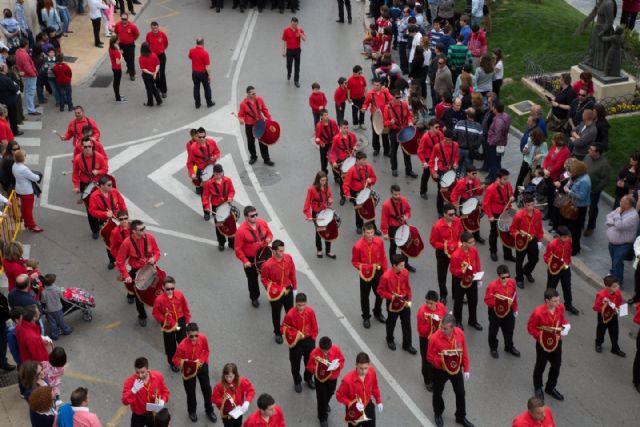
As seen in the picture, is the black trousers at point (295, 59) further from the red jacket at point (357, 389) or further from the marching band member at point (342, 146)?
the red jacket at point (357, 389)

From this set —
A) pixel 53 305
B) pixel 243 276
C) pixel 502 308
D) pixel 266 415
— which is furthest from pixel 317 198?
pixel 266 415

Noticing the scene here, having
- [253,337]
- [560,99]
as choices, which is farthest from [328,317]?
[560,99]

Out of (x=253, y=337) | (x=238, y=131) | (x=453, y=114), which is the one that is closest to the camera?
(x=253, y=337)

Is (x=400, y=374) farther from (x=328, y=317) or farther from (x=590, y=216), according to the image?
(x=590, y=216)

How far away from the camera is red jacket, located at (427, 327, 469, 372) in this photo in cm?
1203

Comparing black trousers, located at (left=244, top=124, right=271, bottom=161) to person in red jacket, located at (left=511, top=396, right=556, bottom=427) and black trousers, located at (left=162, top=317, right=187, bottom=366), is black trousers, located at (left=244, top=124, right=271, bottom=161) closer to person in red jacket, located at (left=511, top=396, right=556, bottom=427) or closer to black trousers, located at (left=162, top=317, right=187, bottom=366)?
black trousers, located at (left=162, top=317, right=187, bottom=366)

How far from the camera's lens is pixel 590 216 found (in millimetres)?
17062

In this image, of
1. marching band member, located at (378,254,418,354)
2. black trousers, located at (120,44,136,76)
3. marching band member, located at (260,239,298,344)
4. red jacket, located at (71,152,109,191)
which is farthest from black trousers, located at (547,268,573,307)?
black trousers, located at (120,44,136,76)

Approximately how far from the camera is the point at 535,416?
34.4ft

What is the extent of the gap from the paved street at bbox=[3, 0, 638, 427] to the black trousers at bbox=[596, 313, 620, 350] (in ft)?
0.78

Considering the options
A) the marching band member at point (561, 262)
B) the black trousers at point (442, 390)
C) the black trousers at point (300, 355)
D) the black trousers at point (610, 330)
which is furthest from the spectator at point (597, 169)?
the black trousers at point (300, 355)

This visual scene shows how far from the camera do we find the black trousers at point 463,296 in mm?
14383

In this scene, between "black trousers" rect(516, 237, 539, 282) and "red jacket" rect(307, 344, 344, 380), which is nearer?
"red jacket" rect(307, 344, 344, 380)

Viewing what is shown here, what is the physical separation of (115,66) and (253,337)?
1157 centimetres
